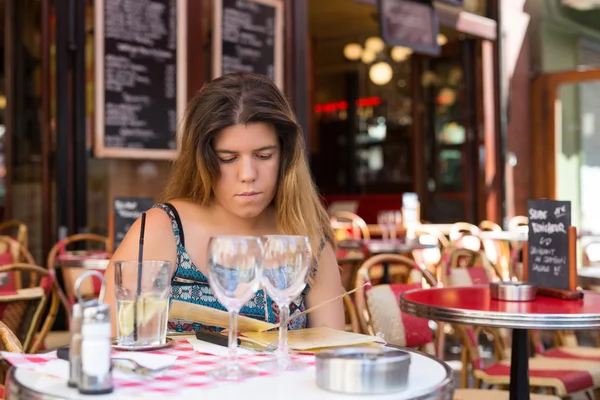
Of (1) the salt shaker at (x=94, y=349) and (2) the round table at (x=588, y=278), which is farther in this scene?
(2) the round table at (x=588, y=278)

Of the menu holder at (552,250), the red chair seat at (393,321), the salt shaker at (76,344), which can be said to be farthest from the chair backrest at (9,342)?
the menu holder at (552,250)

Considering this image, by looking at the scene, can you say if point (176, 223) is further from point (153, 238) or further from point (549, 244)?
point (549, 244)

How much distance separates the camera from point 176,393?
114cm

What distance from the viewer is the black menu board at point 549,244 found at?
249cm

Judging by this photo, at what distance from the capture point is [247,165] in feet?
5.61

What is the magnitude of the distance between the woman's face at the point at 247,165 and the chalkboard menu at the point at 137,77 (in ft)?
12.6

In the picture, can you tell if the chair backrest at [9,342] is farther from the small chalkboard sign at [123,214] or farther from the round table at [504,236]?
the round table at [504,236]

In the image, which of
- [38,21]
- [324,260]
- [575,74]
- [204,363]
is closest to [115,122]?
[38,21]

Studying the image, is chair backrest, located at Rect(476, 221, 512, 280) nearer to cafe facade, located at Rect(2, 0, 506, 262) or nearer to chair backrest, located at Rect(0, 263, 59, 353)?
cafe facade, located at Rect(2, 0, 506, 262)

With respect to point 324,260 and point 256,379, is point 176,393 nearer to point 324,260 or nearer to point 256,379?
point 256,379

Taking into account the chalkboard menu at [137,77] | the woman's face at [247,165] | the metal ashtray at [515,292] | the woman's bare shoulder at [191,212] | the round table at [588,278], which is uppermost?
the chalkboard menu at [137,77]

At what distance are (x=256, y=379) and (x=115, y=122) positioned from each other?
4.50 m

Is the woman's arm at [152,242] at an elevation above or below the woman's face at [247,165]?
below

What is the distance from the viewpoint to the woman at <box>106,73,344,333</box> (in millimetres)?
1731
